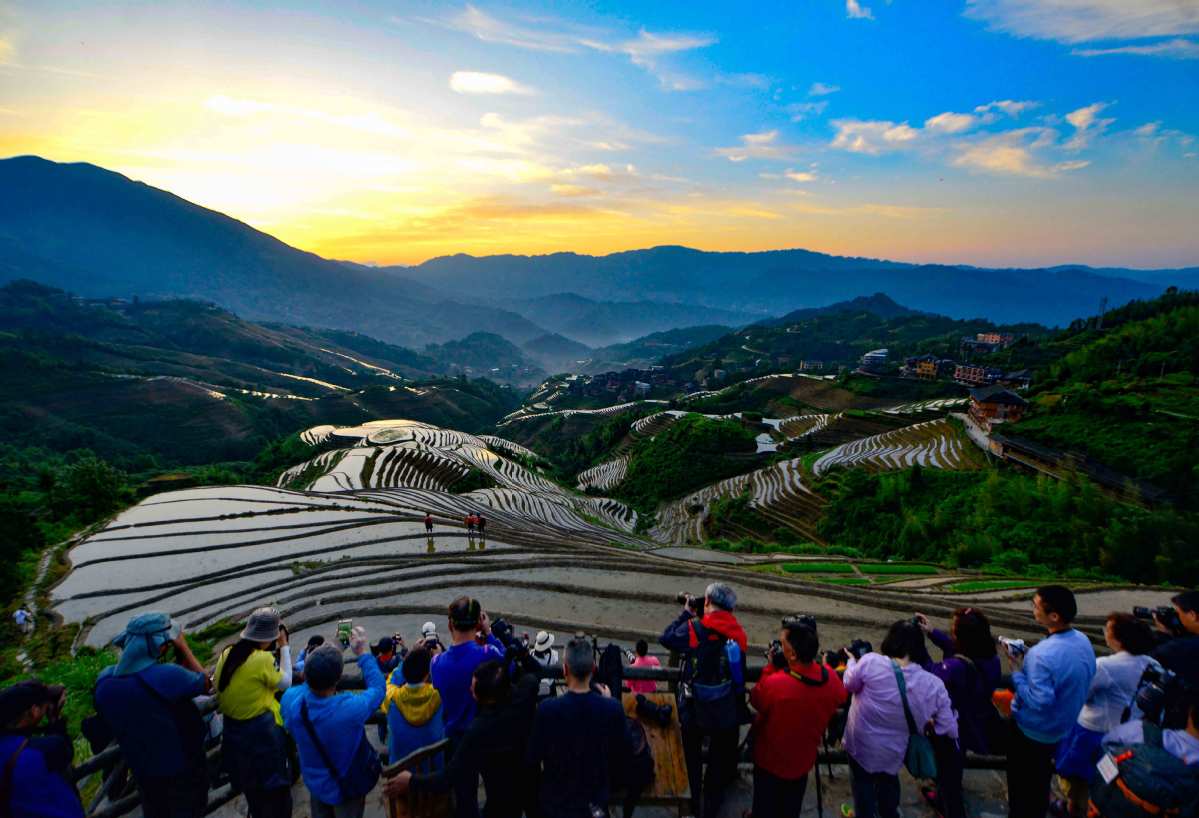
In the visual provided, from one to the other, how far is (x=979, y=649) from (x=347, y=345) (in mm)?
223169

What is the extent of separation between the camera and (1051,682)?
3.46 metres

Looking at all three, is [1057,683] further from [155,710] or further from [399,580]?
[399,580]

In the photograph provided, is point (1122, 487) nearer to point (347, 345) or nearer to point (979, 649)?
point (979, 649)

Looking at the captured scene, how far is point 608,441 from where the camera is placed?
63781 mm

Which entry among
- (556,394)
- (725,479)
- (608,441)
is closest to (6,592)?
(725,479)

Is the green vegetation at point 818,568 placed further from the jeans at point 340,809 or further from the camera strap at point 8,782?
the camera strap at point 8,782

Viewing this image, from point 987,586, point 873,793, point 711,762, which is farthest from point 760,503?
point 711,762

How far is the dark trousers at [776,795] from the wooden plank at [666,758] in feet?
1.75

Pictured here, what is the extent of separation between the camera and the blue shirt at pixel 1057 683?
11.2ft

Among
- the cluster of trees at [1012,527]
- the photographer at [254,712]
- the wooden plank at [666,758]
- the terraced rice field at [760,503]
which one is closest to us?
the photographer at [254,712]

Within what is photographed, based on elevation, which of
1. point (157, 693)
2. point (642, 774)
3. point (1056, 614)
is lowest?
point (642, 774)

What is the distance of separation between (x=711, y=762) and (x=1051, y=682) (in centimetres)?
251

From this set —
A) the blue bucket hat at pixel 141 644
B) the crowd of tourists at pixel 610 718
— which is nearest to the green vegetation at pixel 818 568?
the crowd of tourists at pixel 610 718

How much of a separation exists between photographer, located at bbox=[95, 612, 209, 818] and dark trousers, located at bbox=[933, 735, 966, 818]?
5.19 metres
